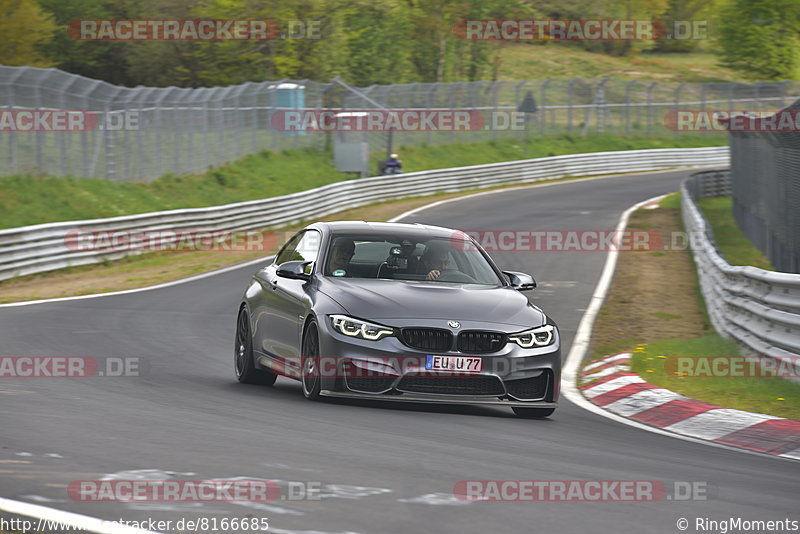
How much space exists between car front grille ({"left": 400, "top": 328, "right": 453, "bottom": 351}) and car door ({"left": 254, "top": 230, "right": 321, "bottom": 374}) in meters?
0.97

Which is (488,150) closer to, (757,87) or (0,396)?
(757,87)

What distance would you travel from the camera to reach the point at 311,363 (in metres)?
9.34

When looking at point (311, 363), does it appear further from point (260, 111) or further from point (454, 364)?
point (260, 111)

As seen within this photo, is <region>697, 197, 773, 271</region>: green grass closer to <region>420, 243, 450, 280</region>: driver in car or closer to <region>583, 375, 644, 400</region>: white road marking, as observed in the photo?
<region>583, 375, 644, 400</region>: white road marking

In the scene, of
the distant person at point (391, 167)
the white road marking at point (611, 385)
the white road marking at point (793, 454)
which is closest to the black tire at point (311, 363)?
the white road marking at point (611, 385)

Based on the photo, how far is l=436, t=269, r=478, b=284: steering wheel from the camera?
1009 centimetres

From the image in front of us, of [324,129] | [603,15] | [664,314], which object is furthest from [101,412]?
[603,15]

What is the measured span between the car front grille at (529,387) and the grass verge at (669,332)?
187 centimetres

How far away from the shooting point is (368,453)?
273 inches

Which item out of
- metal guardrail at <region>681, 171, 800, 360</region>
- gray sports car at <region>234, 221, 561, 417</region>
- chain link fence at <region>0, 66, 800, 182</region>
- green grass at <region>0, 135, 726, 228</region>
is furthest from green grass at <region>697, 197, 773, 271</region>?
chain link fence at <region>0, 66, 800, 182</region>

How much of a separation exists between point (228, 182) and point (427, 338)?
30.2 metres

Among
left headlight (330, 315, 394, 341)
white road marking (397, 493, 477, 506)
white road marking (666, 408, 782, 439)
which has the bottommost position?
white road marking (666, 408, 782, 439)

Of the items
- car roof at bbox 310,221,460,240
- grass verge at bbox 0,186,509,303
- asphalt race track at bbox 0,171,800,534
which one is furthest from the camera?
grass verge at bbox 0,186,509,303

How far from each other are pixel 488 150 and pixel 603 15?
5157 centimetres
